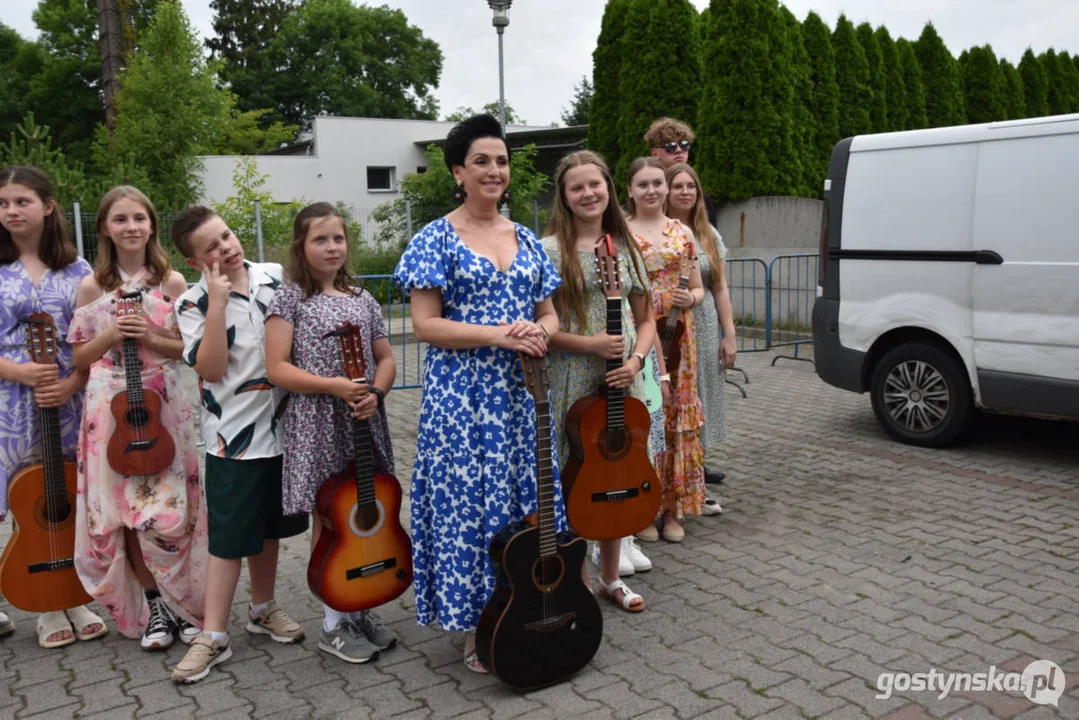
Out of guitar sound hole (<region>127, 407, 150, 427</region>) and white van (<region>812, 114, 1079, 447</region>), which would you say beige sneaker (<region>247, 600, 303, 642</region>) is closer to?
guitar sound hole (<region>127, 407, 150, 427</region>)

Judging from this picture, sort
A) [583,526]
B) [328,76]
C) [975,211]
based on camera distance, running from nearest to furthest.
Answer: [583,526] → [975,211] → [328,76]

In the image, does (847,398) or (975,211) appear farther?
(847,398)

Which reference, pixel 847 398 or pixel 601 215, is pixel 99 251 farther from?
pixel 847 398

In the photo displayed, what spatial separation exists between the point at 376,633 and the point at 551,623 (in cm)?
86

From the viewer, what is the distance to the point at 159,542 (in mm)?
3689

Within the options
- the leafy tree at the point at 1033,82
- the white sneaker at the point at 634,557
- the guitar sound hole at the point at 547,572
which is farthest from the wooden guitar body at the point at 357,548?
the leafy tree at the point at 1033,82

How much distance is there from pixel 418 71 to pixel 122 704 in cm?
5679

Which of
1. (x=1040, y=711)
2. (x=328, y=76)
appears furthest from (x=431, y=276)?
(x=328, y=76)

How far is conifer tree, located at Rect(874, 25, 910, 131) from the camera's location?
61.3ft

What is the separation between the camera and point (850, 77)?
17.6 meters

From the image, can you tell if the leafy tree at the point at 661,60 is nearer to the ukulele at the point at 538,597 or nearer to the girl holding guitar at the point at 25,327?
the girl holding guitar at the point at 25,327

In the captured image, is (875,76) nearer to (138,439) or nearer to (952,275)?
(952,275)

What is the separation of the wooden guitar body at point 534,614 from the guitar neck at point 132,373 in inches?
59.7

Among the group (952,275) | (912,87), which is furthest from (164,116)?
(952,275)
